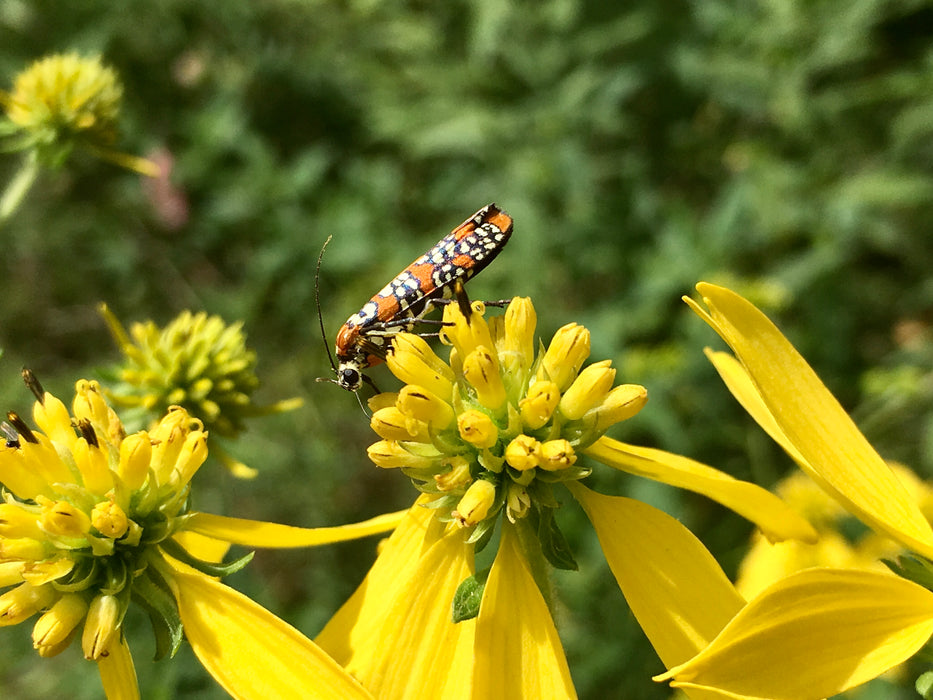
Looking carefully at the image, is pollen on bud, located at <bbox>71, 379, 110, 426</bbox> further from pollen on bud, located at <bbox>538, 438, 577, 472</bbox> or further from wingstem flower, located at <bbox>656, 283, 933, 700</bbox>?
wingstem flower, located at <bbox>656, 283, 933, 700</bbox>

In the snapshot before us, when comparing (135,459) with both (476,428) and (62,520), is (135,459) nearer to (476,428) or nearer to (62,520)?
(62,520)

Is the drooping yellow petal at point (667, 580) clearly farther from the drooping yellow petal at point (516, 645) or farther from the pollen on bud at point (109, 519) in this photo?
the pollen on bud at point (109, 519)

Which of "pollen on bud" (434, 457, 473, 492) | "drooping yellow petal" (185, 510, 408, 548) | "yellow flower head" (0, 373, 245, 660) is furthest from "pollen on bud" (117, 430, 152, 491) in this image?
"pollen on bud" (434, 457, 473, 492)

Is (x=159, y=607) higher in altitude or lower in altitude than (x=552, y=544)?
higher

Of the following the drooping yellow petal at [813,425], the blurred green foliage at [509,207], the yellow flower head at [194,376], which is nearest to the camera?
the drooping yellow petal at [813,425]

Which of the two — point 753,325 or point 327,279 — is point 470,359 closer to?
point 753,325

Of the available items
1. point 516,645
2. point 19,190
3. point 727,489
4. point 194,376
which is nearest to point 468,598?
point 516,645

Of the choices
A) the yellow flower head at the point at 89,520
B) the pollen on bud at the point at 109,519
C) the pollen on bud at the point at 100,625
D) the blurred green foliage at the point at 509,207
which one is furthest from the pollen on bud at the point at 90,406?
the blurred green foliage at the point at 509,207

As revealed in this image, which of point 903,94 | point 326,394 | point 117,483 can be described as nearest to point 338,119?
→ point 326,394
